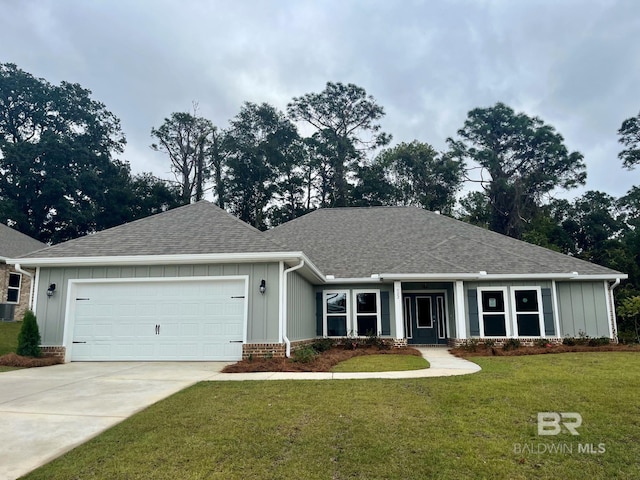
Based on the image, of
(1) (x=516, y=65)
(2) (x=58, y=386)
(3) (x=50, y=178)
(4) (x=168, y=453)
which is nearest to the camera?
(4) (x=168, y=453)

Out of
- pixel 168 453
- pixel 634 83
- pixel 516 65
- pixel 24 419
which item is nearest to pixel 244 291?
pixel 24 419

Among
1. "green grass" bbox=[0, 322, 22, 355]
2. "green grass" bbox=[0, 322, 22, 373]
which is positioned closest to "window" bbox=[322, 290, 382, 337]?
"green grass" bbox=[0, 322, 22, 373]

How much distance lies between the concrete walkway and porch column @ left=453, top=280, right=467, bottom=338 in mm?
2721

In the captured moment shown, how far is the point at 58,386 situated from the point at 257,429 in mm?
4649

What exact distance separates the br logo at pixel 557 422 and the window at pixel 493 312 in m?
8.95

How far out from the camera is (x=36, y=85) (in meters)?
34.6

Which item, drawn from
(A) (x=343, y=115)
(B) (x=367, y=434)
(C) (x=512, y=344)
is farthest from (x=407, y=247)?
(A) (x=343, y=115)

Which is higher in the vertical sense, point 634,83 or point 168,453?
point 634,83

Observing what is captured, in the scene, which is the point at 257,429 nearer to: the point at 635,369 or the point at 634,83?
the point at 635,369

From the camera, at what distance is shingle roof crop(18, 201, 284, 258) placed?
10.8 m

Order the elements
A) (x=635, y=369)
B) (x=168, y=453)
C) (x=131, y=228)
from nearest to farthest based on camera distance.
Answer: (x=168, y=453) → (x=635, y=369) → (x=131, y=228)

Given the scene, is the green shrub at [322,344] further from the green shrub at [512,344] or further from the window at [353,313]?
the green shrub at [512,344]

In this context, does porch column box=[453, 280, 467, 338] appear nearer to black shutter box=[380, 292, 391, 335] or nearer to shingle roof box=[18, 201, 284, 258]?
black shutter box=[380, 292, 391, 335]

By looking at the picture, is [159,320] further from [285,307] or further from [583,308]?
[583,308]
